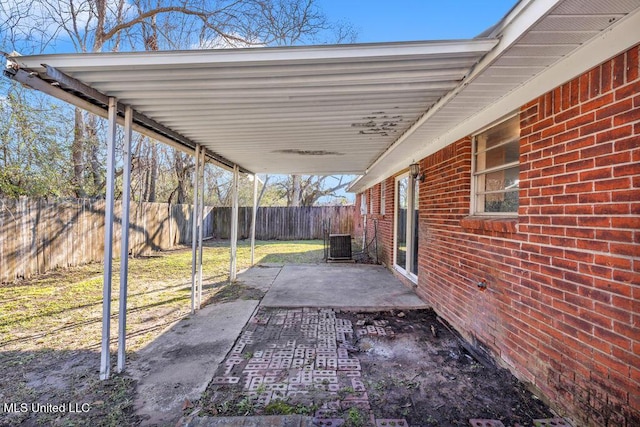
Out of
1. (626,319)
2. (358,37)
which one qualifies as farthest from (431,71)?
(358,37)

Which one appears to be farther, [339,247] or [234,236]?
[339,247]

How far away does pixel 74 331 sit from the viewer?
11.8 feet

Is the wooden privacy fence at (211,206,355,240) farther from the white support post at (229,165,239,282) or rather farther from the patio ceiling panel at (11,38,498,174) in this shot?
the patio ceiling panel at (11,38,498,174)

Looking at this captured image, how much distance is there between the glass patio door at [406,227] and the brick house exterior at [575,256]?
97.4 inches

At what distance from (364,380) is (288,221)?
44.8 ft

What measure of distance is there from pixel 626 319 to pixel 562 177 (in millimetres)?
931

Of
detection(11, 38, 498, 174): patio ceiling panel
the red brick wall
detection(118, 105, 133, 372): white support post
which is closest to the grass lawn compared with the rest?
detection(118, 105, 133, 372): white support post

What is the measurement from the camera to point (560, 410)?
2.04m

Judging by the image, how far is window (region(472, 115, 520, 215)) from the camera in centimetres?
277

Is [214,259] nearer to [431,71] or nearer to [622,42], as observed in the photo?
[431,71]

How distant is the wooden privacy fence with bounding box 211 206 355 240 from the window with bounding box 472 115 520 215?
482 inches

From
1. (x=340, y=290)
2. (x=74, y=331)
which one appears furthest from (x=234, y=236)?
(x=74, y=331)

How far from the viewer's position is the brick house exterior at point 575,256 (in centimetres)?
164

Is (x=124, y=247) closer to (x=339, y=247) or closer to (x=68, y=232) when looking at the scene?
(x=68, y=232)
